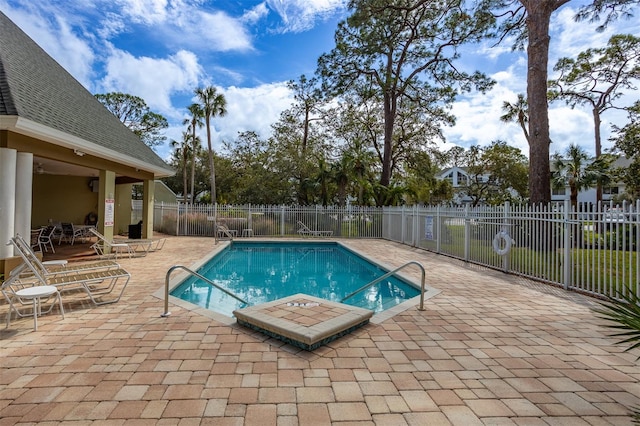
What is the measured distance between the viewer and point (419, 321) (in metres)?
4.36

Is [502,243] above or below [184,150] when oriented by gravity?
below

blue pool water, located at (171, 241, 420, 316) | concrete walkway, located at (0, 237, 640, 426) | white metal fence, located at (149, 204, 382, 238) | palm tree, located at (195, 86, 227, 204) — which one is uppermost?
palm tree, located at (195, 86, 227, 204)

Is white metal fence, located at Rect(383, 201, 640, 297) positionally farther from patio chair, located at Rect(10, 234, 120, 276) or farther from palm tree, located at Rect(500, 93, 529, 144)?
palm tree, located at Rect(500, 93, 529, 144)

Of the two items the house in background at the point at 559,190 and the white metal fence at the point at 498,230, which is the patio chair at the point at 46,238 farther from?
the house in background at the point at 559,190

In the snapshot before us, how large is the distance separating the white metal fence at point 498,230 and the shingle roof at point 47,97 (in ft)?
18.9

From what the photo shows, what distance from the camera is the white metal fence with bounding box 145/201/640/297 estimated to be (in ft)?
18.2

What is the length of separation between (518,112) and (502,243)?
23.9 meters

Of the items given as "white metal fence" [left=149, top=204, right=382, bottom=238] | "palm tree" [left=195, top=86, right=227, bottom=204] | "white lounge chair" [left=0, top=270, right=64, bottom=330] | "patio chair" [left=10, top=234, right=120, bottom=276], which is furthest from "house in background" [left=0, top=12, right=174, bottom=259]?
"palm tree" [left=195, top=86, right=227, bottom=204]

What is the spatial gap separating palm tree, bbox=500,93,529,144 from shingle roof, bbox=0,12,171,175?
27530mm

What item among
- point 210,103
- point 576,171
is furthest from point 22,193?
point 576,171

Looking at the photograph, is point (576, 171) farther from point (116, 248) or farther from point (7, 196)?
point (7, 196)

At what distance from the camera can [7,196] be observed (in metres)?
5.99

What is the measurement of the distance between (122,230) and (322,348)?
16.0m

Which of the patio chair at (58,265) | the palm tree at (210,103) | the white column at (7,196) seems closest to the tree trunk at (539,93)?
the patio chair at (58,265)
